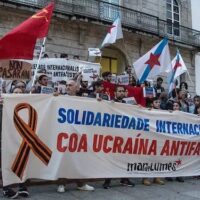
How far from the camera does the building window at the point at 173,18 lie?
22075 mm

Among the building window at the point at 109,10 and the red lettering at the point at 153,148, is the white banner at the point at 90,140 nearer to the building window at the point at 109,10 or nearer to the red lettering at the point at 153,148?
the red lettering at the point at 153,148

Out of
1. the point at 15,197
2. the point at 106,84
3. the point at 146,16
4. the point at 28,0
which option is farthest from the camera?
the point at 146,16

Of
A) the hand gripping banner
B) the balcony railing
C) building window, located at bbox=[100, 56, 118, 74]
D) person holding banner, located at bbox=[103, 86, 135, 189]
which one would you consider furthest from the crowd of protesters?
building window, located at bbox=[100, 56, 118, 74]

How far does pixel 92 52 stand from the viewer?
1306 centimetres

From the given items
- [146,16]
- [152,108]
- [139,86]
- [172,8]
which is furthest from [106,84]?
[172,8]

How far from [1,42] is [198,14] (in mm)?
18904

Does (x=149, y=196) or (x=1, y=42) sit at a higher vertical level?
(x=1, y=42)

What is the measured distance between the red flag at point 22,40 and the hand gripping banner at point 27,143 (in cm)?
86

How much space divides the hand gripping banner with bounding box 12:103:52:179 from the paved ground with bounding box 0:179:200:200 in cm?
48

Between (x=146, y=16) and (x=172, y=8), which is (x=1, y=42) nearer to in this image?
(x=146, y=16)

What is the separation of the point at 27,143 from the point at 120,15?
13885 millimetres

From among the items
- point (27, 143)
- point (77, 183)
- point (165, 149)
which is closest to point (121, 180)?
point (77, 183)

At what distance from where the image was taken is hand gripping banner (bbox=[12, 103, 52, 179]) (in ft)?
20.9

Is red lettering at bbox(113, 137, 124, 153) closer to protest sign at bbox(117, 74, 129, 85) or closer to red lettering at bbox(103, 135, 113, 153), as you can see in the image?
red lettering at bbox(103, 135, 113, 153)
